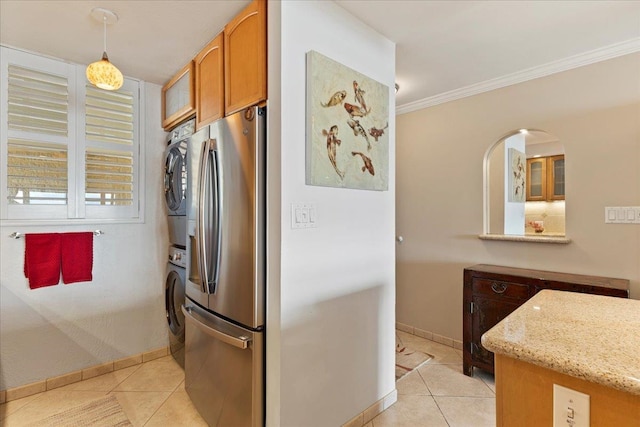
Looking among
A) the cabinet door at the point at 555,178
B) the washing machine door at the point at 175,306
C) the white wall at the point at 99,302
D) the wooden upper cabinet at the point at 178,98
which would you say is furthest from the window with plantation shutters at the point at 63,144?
the cabinet door at the point at 555,178

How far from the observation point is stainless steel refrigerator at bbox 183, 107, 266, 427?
1597mm

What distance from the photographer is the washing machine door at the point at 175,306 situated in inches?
104

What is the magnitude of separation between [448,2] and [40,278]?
10.4 ft

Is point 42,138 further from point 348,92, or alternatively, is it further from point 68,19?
point 348,92

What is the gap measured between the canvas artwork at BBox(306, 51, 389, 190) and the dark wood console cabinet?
3.74 ft

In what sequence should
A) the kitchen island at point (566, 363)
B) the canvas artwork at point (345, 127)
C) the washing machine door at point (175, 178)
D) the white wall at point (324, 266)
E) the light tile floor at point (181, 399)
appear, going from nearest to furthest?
the kitchen island at point (566, 363) < the white wall at point (324, 266) < the canvas artwork at point (345, 127) < the light tile floor at point (181, 399) < the washing machine door at point (175, 178)

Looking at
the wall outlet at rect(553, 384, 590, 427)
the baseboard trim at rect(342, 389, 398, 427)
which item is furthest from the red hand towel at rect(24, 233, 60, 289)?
the wall outlet at rect(553, 384, 590, 427)

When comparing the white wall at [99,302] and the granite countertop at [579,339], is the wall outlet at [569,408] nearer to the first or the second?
the granite countertop at [579,339]

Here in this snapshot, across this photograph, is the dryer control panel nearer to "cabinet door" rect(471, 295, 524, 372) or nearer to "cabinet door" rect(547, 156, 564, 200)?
"cabinet door" rect(471, 295, 524, 372)

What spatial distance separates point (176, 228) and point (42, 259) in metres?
0.90

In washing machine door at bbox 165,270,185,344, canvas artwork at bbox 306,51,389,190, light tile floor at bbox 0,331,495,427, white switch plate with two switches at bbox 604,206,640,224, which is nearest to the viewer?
canvas artwork at bbox 306,51,389,190

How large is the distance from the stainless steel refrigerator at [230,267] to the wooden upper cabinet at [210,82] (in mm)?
228

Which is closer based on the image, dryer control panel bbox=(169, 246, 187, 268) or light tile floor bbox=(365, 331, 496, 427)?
light tile floor bbox=(365, 331, 496, 427)

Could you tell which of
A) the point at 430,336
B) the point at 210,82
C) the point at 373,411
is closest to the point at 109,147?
the point at 210,82
